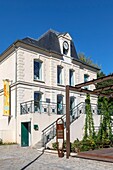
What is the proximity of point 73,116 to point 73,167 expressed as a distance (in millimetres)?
9529

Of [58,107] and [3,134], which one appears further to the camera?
[58,107]

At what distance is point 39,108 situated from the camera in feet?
61.0

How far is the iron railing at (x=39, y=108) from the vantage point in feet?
59.5

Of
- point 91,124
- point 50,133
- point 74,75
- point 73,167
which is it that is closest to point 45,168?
point 73,167

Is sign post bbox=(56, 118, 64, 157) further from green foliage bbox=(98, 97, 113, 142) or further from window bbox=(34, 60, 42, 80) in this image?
window bbox=(34, 60, 42, 80)

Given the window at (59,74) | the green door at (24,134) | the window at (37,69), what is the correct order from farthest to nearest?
the window at (59,74) → the window at (37,69) → the green door at (24,134)

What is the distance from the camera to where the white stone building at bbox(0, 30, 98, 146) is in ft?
58.7

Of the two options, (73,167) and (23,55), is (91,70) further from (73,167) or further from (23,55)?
(73,167)

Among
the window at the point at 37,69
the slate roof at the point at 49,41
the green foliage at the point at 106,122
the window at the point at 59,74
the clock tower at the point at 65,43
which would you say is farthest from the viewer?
the clock tower at the point at 65,43

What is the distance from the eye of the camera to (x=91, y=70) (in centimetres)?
2731

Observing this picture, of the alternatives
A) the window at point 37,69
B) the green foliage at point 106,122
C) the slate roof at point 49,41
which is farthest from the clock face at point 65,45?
the green foliage at point 106,122

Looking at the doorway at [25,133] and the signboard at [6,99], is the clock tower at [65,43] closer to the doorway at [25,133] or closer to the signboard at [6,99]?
the signboard at [6,99]

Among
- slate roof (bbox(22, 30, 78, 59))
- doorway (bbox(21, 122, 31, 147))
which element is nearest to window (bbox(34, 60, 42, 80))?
slate roof (bbox(22, 30, 78, 59))

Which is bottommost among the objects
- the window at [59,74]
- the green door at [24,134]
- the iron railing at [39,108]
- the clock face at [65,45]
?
the green door at [24,134]
